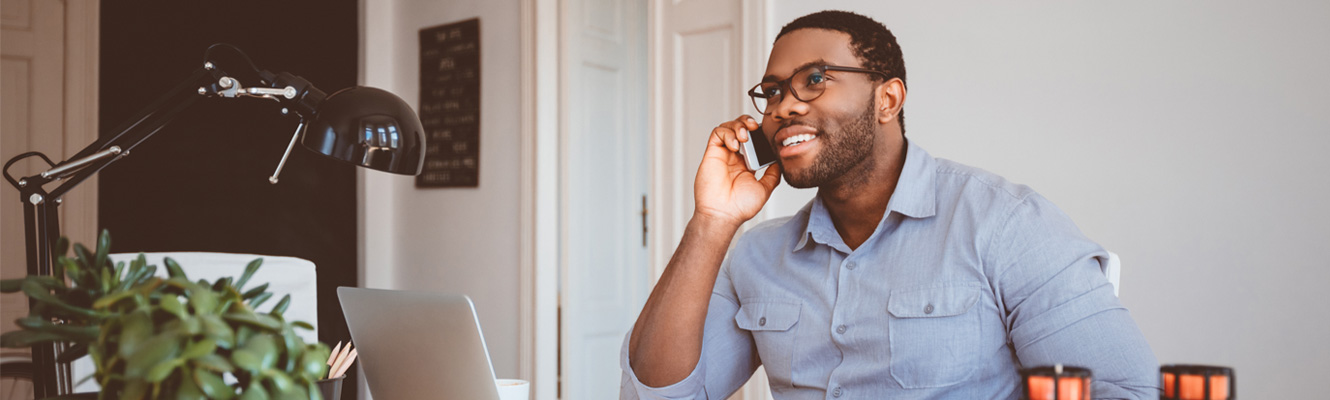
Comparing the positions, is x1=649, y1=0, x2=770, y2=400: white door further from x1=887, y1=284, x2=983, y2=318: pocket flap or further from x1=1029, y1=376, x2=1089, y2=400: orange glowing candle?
x1=1029, y1=376, x2=1089, y2=400: orange glowing candle

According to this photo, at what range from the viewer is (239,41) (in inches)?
141

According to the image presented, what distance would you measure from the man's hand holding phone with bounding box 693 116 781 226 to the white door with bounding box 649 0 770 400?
54.1 inches

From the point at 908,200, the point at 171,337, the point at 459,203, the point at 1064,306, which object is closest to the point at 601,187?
the point at 459,203

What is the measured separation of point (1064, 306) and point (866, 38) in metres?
0.55

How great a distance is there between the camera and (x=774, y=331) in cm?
144

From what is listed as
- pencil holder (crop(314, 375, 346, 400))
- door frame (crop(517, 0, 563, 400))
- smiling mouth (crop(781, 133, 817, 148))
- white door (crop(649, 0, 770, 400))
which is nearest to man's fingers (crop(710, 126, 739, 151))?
smiling mouth (crop(781, 133, 817, 148))

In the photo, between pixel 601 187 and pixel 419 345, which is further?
pixel 601 187

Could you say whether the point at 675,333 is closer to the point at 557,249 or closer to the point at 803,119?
the point at 803,119

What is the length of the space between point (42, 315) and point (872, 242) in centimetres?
108

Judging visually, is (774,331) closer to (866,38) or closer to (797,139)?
(797,139)

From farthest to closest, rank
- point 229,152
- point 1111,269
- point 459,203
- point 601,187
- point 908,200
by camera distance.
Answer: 1. point 459,203
2. point 601,187
3. point 229,152
4. point 908,200
5. point 1111,269

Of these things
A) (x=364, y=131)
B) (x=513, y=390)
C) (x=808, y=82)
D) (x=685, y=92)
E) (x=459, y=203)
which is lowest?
(x=513, y=390)

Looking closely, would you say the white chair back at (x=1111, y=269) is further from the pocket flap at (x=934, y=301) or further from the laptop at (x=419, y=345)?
the laptop at (x=419, y=345)

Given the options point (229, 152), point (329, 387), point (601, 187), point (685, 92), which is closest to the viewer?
point (329, 387)
